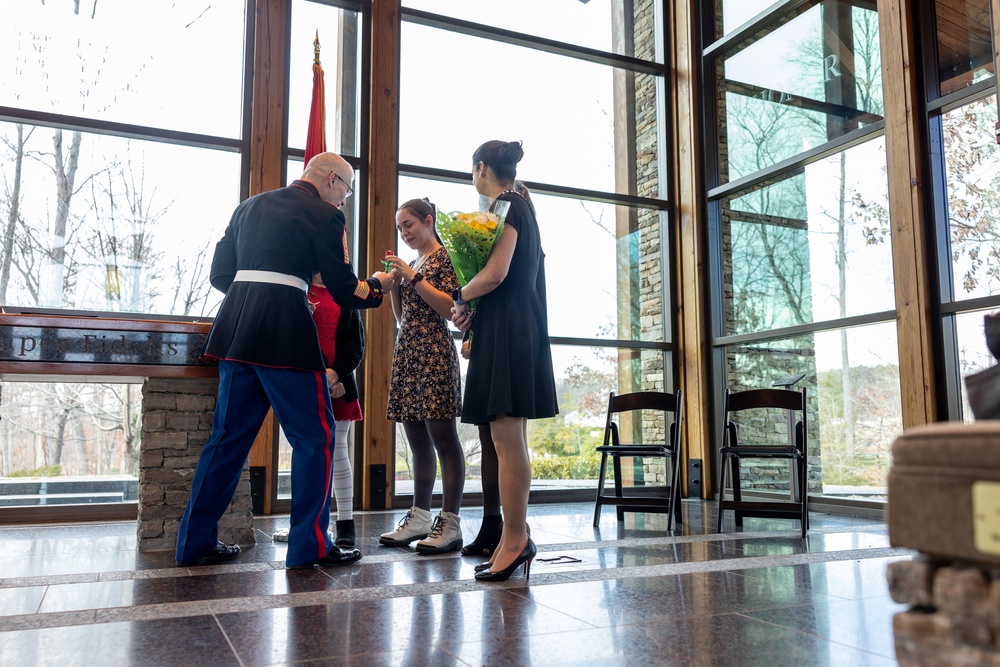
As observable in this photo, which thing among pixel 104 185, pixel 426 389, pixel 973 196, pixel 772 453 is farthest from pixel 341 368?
pixel 973 196

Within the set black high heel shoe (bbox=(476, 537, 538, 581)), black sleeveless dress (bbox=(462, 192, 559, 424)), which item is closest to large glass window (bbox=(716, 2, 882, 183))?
black sleeveless dress (bbox=(462, 192, 559, 424))

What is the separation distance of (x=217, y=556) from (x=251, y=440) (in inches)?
18.6

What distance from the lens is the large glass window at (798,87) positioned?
5.30 metres

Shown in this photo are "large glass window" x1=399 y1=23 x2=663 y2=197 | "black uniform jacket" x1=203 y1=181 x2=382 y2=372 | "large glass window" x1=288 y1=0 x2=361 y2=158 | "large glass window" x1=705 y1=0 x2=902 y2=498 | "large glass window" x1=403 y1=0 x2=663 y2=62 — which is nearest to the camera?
"black uniform jacket" x1=203 y1=181 x2=382 y2=372

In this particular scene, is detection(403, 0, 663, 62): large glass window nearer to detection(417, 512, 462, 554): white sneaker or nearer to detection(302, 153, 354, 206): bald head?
detection(302, 153, 354, 206): bald head

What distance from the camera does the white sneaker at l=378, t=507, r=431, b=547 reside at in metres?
3.50

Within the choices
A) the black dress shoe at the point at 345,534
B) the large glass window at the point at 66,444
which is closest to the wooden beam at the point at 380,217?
the large glass window at the point at 66,444

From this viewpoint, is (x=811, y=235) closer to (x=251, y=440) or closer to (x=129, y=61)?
(x=251, y=440)

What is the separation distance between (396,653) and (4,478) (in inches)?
147

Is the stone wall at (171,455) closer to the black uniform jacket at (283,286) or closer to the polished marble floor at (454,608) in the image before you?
the polished marble floor at (454,608)

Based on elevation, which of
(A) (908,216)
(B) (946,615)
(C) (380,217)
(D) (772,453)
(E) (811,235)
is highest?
(C) (380,217)

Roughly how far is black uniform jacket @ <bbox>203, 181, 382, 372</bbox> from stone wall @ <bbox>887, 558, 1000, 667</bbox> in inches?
88.3

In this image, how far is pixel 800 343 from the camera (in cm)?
561

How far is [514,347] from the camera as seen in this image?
8.52 feet
